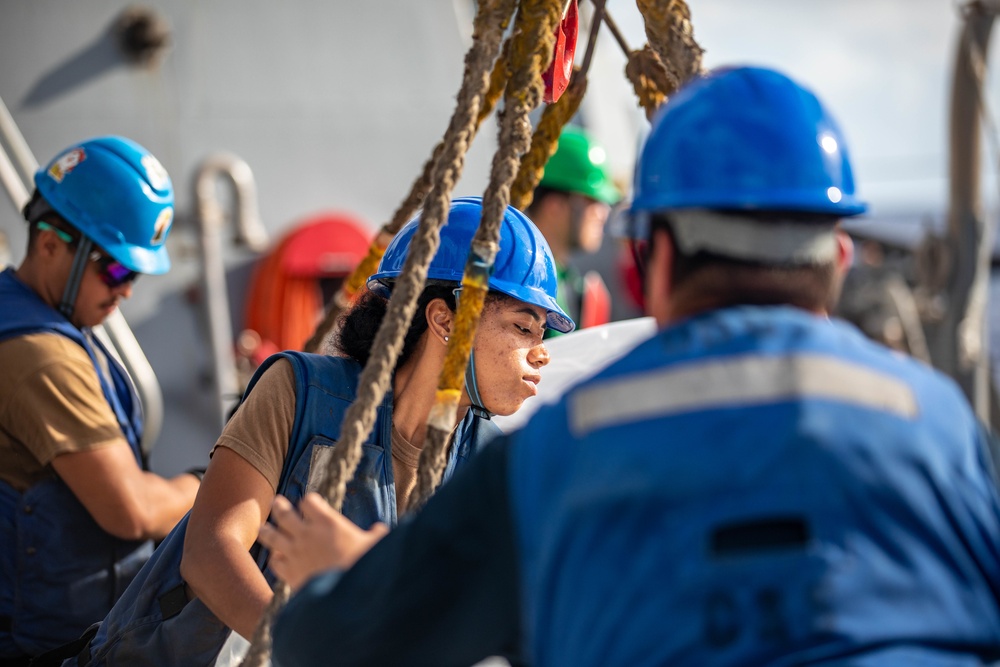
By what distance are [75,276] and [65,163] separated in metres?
0.35

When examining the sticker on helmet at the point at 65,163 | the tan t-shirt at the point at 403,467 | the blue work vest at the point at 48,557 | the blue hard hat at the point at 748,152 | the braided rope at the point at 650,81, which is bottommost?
the blue work vest at the point at 48,557

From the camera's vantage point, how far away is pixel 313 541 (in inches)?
54.9

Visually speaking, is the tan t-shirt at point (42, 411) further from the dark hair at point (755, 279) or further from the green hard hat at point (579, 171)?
the green hard hat at point (579, 171)

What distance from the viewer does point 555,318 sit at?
2518 mm

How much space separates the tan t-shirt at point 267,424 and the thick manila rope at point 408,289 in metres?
0.36

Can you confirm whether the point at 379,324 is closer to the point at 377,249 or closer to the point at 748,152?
the point at 377,249

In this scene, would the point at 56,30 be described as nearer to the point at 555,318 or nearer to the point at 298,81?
the point at 298,81

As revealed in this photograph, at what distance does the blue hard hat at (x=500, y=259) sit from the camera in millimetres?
2277

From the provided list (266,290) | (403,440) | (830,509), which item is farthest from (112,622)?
(266,290)

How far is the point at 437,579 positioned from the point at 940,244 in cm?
648

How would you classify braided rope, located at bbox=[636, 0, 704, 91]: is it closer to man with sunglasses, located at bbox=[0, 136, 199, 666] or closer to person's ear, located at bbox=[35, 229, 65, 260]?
man with sunglasses, located at bbox=[0, 136, 199, 666]

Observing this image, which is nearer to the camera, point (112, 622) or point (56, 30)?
point (112, 622)

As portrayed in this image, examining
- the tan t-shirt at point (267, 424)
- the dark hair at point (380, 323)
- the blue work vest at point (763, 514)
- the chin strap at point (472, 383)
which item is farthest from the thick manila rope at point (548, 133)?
the blue work vest at point (763, 514)

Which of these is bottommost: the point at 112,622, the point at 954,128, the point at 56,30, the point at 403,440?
the point at 112,622
